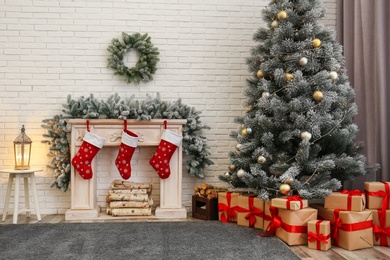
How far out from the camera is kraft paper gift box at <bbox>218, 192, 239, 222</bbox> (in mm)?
3484

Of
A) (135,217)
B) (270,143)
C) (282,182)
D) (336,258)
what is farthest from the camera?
(135,217)

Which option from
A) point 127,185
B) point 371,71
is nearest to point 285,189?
point 371,71

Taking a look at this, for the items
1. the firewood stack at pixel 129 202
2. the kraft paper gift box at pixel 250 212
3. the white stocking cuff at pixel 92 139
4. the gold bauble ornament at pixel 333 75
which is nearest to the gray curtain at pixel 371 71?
the gold bauble ornament at pixel 333 75

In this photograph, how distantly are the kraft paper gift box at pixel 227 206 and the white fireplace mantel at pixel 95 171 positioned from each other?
0.38 m

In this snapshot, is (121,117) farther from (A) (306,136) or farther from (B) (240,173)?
(A) (306,136)

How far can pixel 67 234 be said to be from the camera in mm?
3102

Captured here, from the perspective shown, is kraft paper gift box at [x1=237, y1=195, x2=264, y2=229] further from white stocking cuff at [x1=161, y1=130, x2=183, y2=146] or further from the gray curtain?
the gray curtain

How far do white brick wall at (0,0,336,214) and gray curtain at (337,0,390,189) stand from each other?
0.62 metres

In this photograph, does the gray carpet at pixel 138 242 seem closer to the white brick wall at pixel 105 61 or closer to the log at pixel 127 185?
the log at pixel 127 185

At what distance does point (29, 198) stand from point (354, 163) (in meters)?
3.03

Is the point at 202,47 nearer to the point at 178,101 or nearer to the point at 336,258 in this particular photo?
the point at 178,101

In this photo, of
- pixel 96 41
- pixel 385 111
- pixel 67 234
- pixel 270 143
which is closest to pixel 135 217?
pixel 67 234

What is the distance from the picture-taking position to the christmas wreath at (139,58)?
399 centimetres

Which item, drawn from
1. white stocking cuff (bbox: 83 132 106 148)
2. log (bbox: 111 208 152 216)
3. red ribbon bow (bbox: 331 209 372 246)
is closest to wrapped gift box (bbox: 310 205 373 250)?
red ribbon bow (bbox: 331 209 372 246)
